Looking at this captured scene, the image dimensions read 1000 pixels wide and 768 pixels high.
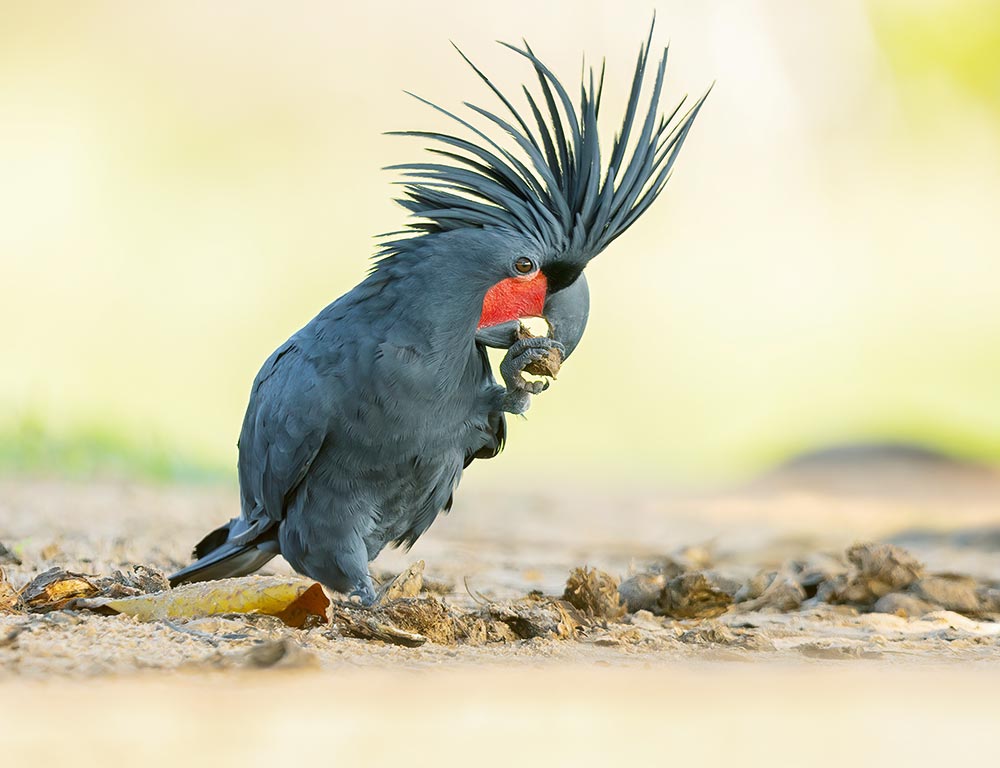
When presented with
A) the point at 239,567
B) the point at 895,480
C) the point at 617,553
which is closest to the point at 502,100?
the point at 239,567

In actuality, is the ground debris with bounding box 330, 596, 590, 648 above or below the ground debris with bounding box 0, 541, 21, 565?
below

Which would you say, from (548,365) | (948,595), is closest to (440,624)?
(548,365)

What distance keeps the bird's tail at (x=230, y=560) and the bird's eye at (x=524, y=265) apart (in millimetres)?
1460

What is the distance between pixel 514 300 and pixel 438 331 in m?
0.32

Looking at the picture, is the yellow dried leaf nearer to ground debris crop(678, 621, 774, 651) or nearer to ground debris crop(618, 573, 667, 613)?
ground debris crop(678, 621, 774, 651)

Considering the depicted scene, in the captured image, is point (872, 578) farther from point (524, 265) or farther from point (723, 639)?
point (524, 265)

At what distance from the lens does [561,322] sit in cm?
437

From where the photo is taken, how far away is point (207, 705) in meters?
2.68

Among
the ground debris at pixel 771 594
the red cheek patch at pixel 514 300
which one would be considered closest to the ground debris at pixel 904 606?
the ground debris at pixel 771 594

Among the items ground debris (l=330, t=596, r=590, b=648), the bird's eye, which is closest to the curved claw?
the bird's eye

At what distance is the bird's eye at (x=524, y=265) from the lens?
4.16 meters

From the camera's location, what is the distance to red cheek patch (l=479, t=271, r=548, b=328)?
4.22 meters

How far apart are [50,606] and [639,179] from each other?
248 centimetres

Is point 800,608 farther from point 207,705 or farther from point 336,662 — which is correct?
point 207,705
